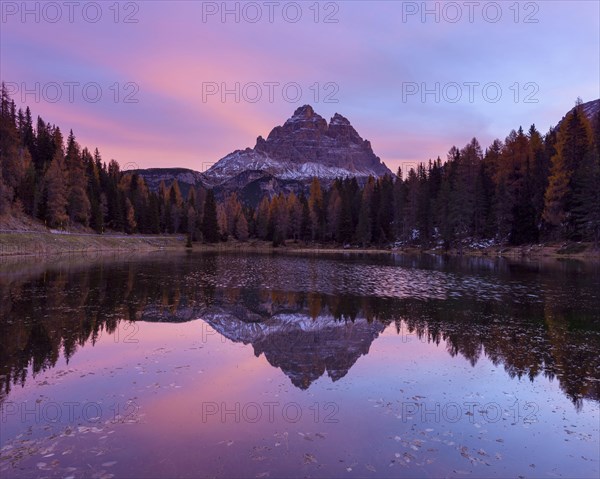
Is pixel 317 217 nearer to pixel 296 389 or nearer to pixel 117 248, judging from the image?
pixel 117 248

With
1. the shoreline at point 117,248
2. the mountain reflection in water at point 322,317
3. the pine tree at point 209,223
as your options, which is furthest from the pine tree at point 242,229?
the mountain reflection in water at point 322,317

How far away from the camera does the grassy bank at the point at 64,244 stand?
62.2 m

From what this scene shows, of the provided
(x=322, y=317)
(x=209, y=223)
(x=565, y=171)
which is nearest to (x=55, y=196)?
(x=209, y=223)

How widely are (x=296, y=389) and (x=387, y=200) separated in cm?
11800

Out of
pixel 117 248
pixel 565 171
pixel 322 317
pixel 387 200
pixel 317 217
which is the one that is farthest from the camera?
pixel 317 217

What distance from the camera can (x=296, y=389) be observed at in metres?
12.1

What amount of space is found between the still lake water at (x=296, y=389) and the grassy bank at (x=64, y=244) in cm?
4471

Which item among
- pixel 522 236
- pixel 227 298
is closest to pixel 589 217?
pixel 522 236

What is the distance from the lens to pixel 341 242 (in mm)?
A: 128375

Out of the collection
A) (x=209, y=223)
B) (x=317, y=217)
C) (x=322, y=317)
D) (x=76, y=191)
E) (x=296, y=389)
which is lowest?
(x=296, y=389)

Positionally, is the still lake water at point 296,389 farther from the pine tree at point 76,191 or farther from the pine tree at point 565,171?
the pine tree at point 76,191

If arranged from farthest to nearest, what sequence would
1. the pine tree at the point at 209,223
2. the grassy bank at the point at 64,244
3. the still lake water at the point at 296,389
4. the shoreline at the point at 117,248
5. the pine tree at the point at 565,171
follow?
the pine tree at the point at 209,223 < the pine tree at the point at 565,171 < the shoreline at the point at 117,248 < the grassy bank at the point at 64,244 < the still lake water at the point at 296,389

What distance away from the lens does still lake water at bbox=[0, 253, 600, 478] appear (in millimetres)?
8156

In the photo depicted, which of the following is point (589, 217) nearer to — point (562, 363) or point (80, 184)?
point (562, 363)
